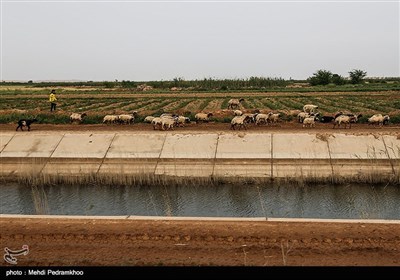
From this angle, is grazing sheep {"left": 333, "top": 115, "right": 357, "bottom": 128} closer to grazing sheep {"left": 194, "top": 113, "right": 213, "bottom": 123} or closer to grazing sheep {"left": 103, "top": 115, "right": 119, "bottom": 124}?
grazing sheep {"left": 194, "top": 113, "right": 213, "bottom": 123}

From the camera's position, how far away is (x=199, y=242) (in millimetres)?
10438

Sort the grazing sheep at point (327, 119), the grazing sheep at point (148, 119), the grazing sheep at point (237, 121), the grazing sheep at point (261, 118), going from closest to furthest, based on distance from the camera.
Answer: the grazing sheep at point (237, 121) → the grazing sheep at point (261, 118) → the grazing sheep at point (327, 119) → the grazing sheep at point (148, 119)

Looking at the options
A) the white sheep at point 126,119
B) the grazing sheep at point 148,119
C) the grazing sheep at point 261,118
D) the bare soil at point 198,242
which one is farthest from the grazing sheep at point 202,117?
the bare soil at point 198,242

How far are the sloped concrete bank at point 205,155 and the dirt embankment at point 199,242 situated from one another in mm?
8083

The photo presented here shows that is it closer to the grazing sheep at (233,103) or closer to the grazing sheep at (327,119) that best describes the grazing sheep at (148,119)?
the grazing sheep at (327,119)

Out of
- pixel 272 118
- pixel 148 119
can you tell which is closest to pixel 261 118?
pixel 272 118

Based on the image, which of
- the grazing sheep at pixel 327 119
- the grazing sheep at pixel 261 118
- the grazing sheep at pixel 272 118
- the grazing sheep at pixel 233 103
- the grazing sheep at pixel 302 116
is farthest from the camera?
the grazing sheep at pixel 233 103

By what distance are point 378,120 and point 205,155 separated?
1133 cm

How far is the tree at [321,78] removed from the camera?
3408 inches

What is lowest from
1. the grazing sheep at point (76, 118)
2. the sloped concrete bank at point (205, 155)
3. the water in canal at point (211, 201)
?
the water in canal at point (211, 201)

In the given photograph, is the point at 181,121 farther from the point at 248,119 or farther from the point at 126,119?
the point at 248,119

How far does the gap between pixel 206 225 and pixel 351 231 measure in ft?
11.3
